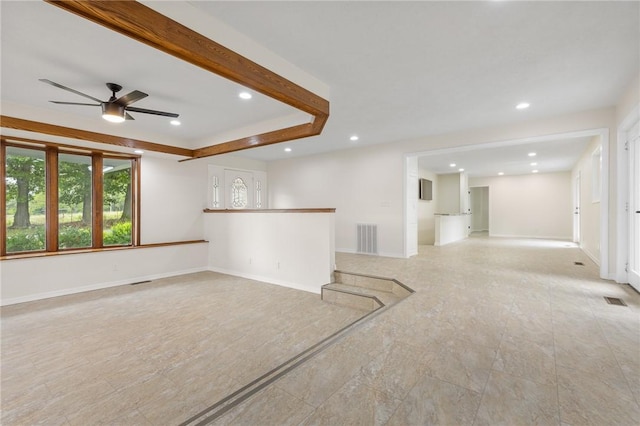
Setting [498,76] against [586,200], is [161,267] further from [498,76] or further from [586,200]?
[586,200]

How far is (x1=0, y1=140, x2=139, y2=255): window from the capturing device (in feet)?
14.1

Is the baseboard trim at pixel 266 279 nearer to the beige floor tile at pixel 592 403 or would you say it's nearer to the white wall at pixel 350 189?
the white wall at pixel 350 189

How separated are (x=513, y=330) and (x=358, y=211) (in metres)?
4.44

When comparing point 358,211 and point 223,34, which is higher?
point 223,34

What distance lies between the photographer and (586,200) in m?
6.47

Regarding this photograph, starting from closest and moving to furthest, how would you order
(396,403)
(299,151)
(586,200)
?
1. (396,403)
2. (586,200)
3. (299,151)

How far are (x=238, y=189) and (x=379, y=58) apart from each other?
5545 mm

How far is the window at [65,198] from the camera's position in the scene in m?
4.30

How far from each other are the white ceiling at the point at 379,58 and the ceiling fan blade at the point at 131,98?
202mm

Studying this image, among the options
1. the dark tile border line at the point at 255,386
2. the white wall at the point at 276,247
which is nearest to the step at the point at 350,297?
the white wall at the point at 276,247

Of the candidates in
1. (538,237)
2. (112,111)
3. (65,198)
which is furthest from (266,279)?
(538,237)

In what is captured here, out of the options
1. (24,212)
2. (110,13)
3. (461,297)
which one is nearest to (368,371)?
(461,297)

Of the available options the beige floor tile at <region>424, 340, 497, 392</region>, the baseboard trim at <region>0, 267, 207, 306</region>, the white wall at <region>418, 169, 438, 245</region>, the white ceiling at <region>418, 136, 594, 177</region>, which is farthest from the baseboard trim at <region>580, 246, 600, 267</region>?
the baseboard trim at <region>0, 267, 207, 306</region>

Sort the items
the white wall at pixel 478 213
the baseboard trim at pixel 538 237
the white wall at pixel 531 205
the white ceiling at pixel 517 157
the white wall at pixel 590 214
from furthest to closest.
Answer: the white wall at pixel 478 213
the white wall at pixel 531 205
the baseboard trim at pixel 538 237
the white ceiling at pixel 517 157
the white wall at pixel 590 214
